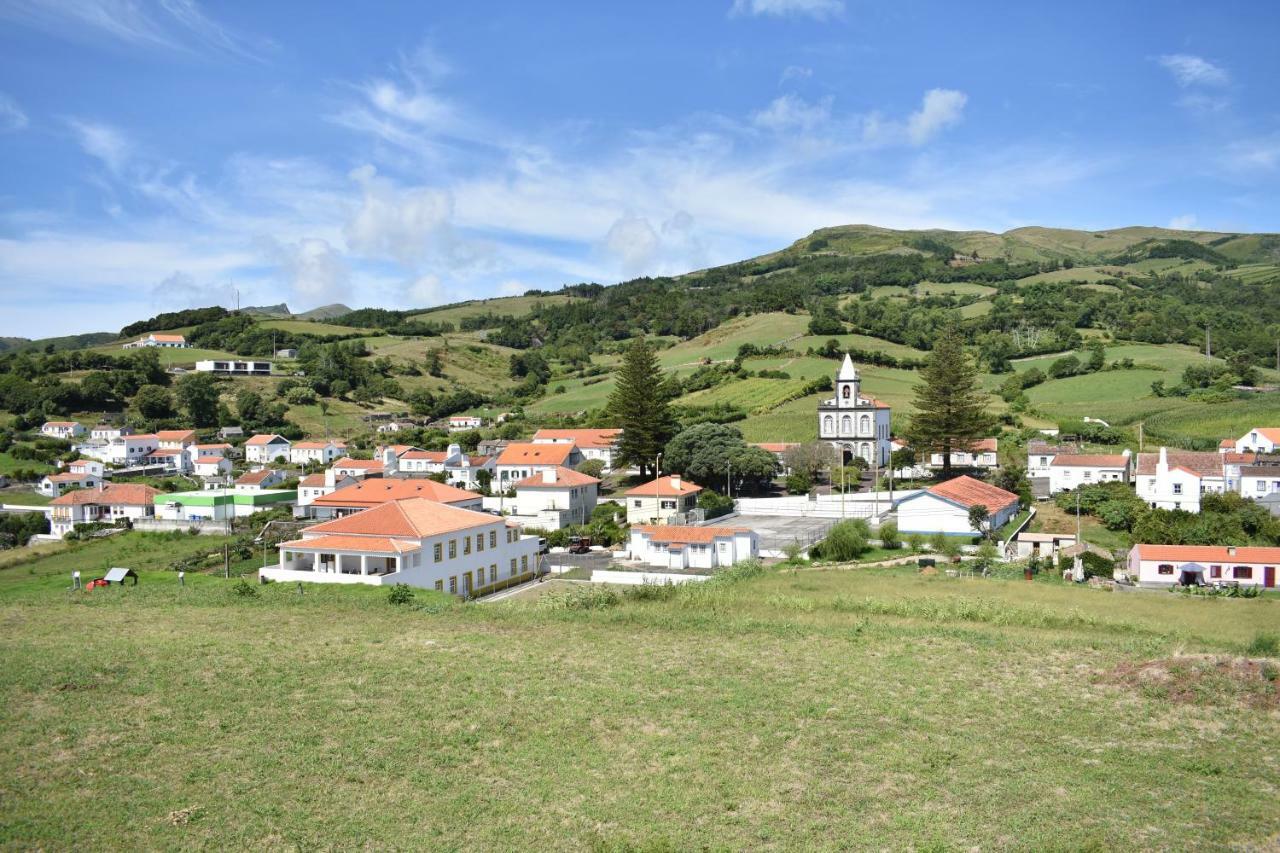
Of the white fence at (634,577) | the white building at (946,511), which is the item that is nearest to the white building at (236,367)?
the white fence at (634,577)

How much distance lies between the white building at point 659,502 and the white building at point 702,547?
902 cm

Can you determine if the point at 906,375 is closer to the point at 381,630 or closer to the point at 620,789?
the point at 381,630

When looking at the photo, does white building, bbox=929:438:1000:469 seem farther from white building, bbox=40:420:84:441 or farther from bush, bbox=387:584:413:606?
white building, bbox=40:420:84:441

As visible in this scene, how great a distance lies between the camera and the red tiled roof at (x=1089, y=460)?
4284cm

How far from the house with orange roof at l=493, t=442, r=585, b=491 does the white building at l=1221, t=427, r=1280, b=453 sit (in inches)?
1364

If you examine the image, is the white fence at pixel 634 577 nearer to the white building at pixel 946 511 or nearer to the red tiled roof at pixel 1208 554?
the white building at pixel 946 511

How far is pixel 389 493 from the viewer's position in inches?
1526

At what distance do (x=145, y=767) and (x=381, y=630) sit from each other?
740 centimetres

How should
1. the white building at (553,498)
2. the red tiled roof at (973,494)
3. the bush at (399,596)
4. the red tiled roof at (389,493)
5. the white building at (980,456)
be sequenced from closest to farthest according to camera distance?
the bush at (399,596) < the red tiled roof at (973,494) < the red tiled roof at (389,493) < the white building at (553,498) < the white building at (980,456)

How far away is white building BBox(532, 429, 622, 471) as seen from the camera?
198ft

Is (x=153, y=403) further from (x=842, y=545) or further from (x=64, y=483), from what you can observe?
(x=842, y=545)

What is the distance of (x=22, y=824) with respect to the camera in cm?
Result: 912

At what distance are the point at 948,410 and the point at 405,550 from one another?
3342cm

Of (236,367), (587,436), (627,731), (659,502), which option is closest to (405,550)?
(627,731)
